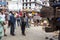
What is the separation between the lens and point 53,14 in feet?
41.0

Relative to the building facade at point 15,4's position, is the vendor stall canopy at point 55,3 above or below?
above

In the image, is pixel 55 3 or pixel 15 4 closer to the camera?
pixel 55 3

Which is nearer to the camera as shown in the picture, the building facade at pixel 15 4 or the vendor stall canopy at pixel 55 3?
the vendor stall canopy at pixel 55 3

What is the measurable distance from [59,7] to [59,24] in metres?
0.77

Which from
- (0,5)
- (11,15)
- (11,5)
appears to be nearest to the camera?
(11,15)

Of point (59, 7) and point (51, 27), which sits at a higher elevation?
point (59, 7)

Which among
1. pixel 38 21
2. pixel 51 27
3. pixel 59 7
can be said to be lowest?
pixel 38 21

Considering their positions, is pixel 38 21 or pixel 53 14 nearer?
pixel 53 14

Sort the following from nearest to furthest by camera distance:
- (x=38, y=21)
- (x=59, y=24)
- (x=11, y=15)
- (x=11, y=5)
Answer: (x=59, y=24) → (x=11, y=15) → (x=38, y=21) → (x=11, y=5)

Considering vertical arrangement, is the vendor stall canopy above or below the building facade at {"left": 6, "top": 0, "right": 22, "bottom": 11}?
above

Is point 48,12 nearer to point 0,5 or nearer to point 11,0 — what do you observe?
point 0,5

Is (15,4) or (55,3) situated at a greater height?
(55,3)

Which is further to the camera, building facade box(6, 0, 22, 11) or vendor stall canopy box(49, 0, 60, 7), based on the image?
building facade box(6, 0, 22, 11)

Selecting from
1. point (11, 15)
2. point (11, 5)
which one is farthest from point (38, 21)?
point (11, 5)
